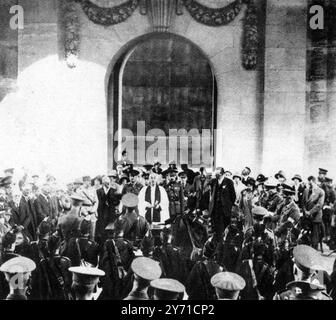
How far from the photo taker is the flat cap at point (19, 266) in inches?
260

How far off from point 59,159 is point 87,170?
71 centimetres

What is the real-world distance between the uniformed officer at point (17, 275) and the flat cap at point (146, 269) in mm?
1443

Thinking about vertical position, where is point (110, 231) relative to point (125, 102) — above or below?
below

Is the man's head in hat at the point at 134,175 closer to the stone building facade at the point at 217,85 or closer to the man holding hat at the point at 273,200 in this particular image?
the stone building facade at the point at 217,85

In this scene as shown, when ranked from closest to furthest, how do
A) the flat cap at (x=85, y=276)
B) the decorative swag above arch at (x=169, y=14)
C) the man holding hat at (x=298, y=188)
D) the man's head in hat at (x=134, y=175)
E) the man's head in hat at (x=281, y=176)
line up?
the flat cap at (x=85, y=276) < the man holding hat at (x=298, y=188) < the man's head in hat at (x=281, y=176) < the man's head in hat at (x=134, y=175) < the decorative swag above arch at (x=169, y=14)

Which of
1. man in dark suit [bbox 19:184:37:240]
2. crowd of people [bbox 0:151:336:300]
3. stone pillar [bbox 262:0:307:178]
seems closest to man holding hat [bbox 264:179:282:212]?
crowd of people [bbox 0:151:336:300]

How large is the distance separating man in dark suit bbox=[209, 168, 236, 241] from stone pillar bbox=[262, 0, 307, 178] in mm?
1971

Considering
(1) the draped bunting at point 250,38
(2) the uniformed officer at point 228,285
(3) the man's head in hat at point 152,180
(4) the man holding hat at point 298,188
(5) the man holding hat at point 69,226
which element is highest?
(1) the draped bunting at point 250,38

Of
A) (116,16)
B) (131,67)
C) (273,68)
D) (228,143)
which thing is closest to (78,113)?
(116,16)

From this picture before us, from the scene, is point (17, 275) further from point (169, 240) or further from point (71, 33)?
point (71, 33)

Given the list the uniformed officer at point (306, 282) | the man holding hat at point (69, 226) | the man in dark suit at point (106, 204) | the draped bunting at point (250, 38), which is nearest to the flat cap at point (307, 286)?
the uniformed officer at point (306, 282)

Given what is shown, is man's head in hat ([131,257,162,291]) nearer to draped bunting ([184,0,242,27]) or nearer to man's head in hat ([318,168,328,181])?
man's head in hat ([318,168,328,181])

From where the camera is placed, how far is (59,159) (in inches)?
496
